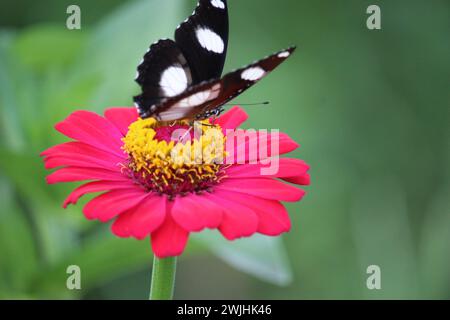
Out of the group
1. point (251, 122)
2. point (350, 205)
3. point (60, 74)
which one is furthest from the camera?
point (251, 122)

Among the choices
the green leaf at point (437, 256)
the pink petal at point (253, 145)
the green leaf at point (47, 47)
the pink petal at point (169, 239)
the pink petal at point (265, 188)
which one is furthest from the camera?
the green leaf at point (437, 256)

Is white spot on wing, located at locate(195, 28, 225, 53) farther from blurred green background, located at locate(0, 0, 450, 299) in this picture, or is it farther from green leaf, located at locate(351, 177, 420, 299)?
green leaf, located at locate(351, 177, 420, 299)

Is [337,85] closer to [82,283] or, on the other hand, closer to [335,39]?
[335,39]

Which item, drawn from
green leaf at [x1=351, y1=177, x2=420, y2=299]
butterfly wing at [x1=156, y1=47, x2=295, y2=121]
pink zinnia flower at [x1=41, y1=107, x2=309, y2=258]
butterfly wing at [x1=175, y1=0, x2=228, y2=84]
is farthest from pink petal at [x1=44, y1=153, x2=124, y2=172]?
green leaf at [x1=351, y1=177, x2=420, y2=299]

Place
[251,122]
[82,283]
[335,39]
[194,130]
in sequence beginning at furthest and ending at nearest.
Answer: [335,39] → [251,122] → [82,283] → [194,130]

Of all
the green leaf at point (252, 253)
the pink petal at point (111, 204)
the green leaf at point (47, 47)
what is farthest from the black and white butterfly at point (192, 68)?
the green leaf at point (47, 47)

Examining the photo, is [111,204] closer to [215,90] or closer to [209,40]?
[215,90]

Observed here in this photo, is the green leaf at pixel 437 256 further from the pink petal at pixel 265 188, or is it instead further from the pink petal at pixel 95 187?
the pink petal at pixel 95 187

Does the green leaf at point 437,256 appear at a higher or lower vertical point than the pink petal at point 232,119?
lower
